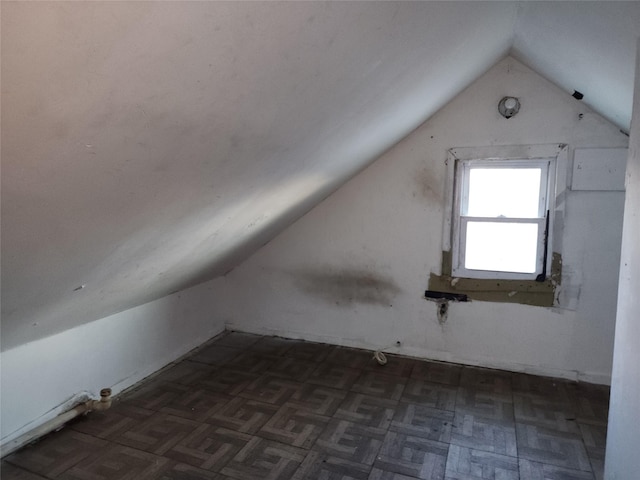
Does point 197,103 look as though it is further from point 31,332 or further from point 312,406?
point 312,406

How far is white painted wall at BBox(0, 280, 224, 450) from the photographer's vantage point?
6.64 ft

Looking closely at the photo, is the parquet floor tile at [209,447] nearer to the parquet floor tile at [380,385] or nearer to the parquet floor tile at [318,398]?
the parquet floor tile at [318,398]

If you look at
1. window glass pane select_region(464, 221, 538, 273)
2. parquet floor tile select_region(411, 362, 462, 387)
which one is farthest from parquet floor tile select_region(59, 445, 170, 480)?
window glass pane select_region(464, 221, 538, 273)

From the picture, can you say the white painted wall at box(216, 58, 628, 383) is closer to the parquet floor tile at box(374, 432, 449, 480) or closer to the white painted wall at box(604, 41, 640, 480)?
the parquet floor tile at box(374, 432, 449, 480)

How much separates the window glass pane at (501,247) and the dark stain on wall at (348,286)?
2.13 ft

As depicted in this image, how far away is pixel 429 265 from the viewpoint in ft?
10.4

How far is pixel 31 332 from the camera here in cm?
191

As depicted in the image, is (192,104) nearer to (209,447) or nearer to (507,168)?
(209,447)

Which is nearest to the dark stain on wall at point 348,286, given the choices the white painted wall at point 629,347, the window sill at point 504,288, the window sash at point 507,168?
the window sill at point 504,288

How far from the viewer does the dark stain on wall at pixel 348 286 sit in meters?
3.30

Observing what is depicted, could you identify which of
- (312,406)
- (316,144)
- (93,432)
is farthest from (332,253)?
(93,432)

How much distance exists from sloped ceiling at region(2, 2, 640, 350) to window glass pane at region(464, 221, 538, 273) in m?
0.97

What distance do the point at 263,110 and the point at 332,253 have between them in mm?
2293

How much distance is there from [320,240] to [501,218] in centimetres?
139
